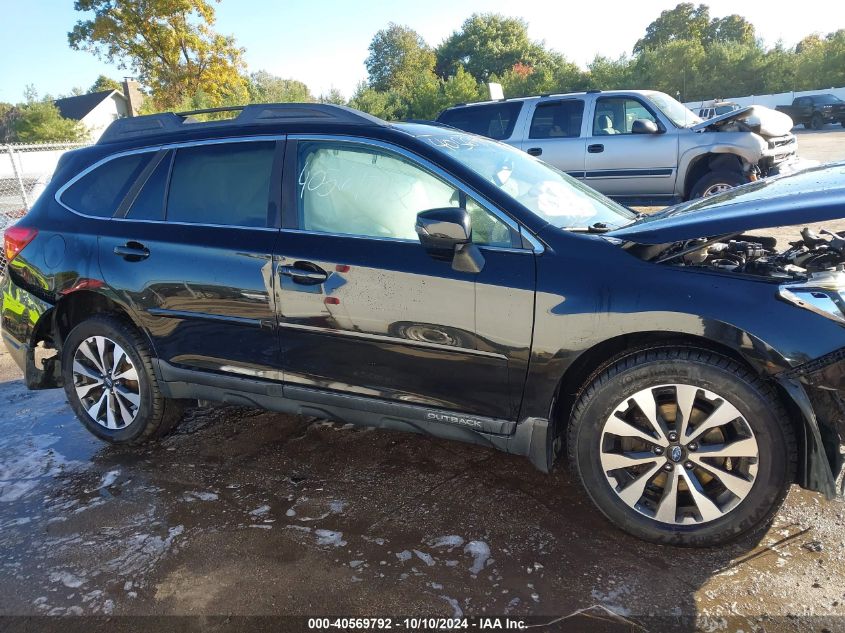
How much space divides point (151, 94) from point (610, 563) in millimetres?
33218

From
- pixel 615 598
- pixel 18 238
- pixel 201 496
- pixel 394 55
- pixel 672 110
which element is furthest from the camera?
pixel 394 55

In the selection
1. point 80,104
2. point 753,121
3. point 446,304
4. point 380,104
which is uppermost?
point 80,104

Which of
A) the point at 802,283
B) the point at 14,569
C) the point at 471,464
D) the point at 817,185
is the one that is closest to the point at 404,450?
the point at 471,464

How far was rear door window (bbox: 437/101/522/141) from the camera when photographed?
9.52 m

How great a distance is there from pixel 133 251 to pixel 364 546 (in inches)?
79.7

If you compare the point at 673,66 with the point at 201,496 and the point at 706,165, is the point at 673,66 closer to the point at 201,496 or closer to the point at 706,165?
the point at 706,165

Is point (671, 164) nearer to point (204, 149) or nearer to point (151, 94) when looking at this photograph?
point (204, 149)

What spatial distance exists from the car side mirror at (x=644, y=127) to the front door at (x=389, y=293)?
256 inches

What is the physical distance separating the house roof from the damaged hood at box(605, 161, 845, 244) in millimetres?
50203

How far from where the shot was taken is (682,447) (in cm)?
251

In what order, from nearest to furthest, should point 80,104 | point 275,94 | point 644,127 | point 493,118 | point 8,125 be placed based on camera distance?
point 644,127, point 493,118, point 275,94, point 8,125, point 80,104

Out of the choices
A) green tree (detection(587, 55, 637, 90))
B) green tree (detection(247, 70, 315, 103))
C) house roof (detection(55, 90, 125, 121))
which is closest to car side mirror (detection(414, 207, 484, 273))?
green tree (detection(247, 70, 315, 103))

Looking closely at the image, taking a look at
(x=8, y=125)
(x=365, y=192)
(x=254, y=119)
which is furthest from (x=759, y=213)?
(x=8, y=125)

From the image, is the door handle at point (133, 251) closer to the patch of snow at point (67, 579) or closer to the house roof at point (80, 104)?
the patch of snow at point (67, 579)
